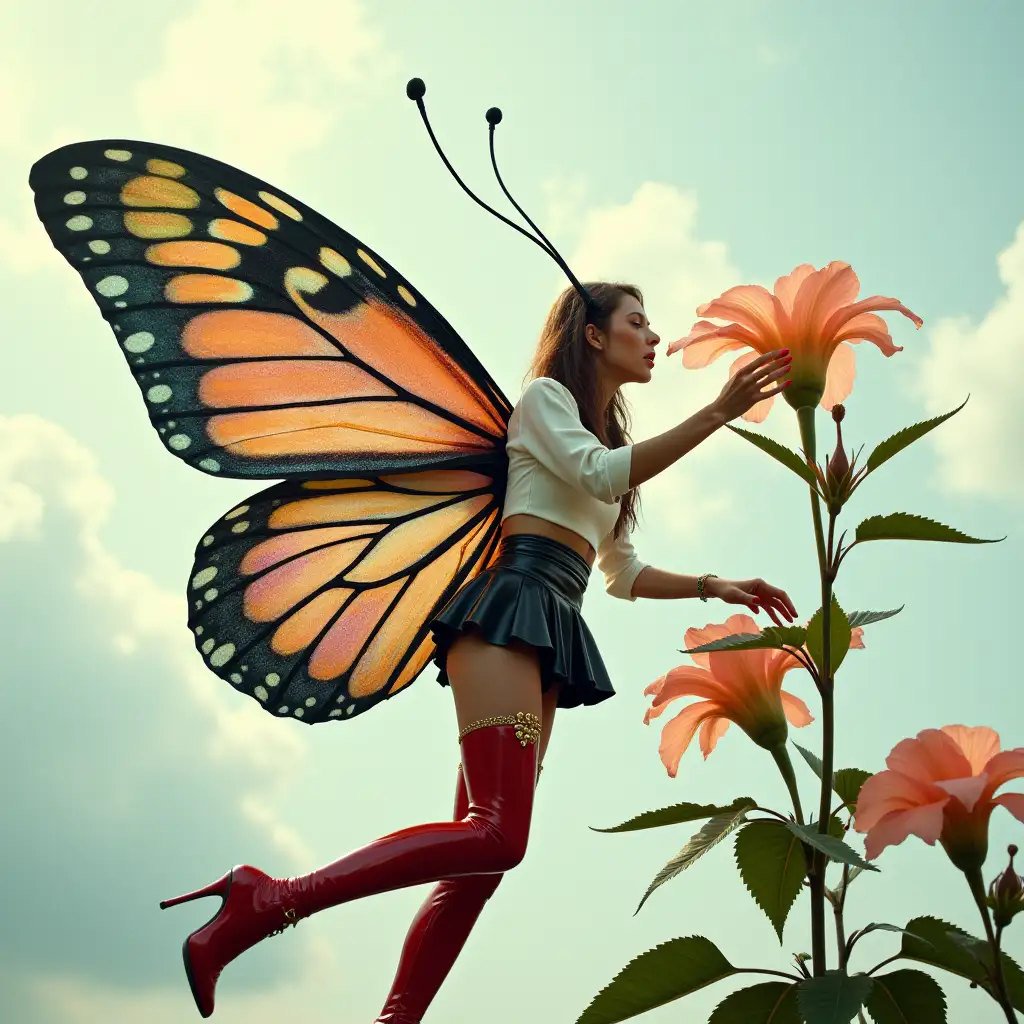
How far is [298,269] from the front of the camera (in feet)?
7.75

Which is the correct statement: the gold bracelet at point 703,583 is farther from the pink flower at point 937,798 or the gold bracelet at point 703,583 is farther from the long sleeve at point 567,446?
the pink flower at point 937,798

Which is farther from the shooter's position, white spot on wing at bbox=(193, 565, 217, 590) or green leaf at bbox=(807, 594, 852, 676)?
white spot on wing at bbox=(193, 565, 217, 590)

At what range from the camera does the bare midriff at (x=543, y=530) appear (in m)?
2.24

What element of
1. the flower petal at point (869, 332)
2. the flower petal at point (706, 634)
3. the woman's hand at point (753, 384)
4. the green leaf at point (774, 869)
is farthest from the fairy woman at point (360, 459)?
the green leaf at point (774, 869)

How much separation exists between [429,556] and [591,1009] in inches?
45.9

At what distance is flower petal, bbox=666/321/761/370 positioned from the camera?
178 centimetres

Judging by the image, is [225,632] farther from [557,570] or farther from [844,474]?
[844,474]

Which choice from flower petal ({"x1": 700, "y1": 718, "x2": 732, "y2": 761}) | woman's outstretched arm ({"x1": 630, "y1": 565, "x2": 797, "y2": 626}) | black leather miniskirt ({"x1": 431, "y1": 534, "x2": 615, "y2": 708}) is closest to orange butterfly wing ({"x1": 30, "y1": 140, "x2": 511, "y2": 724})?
black leather miniskirt ({"x1": 431, "y1": 534, "x2": 615, "y2": 708})

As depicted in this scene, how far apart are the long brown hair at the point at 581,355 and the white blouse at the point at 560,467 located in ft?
0.40

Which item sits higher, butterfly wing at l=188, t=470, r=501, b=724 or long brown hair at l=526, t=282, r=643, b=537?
long brown hair at l=526, t=282, r=643, b=537

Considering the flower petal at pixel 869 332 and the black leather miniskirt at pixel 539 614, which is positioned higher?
the flower petal at pixel 869 332

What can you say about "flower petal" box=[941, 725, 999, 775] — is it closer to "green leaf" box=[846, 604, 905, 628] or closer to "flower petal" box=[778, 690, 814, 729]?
"green leaf" box=[846, 604, 905, 628]

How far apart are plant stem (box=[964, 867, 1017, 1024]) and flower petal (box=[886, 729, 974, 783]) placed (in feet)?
0.35

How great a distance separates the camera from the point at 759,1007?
4.97 feet
